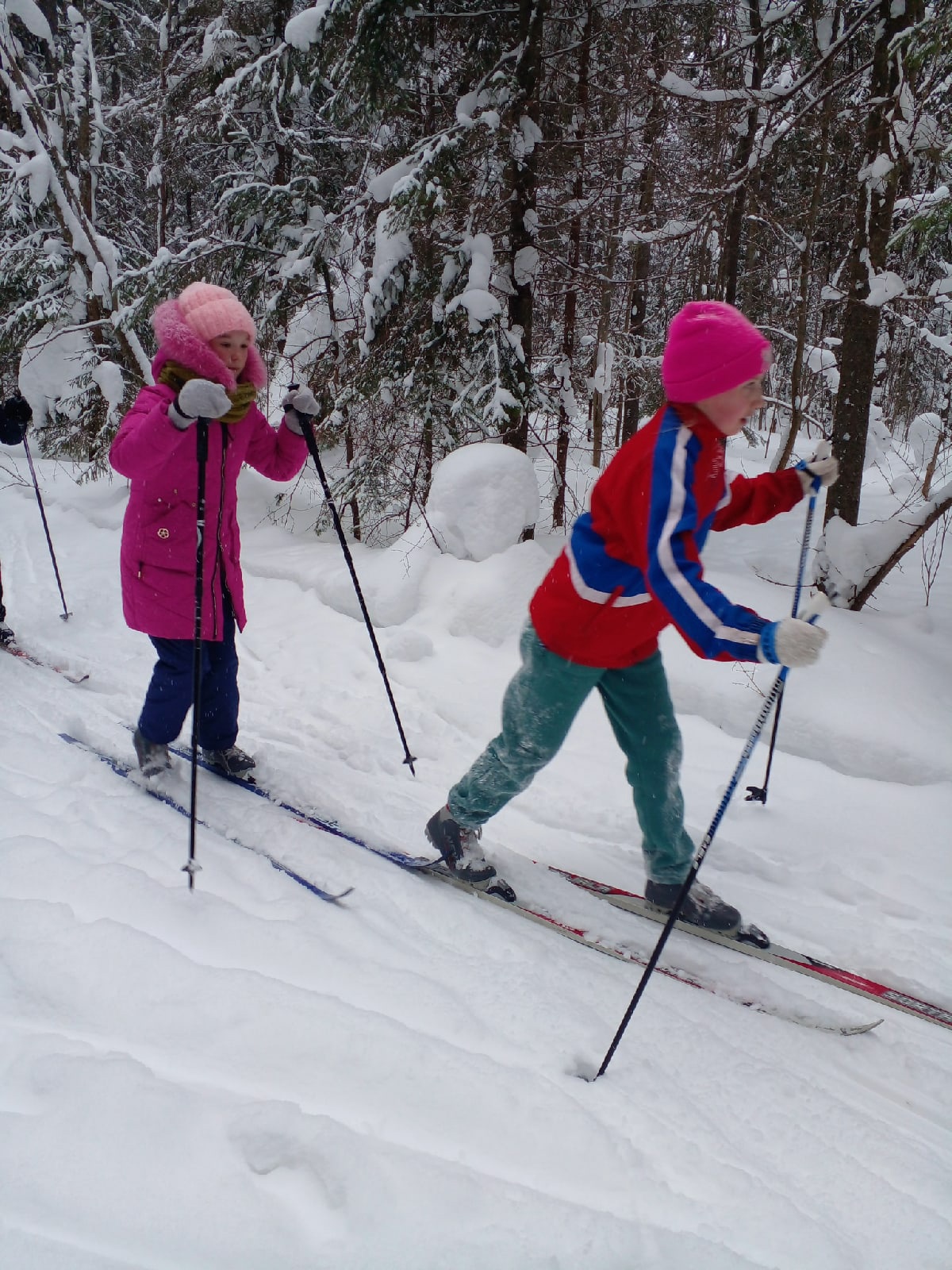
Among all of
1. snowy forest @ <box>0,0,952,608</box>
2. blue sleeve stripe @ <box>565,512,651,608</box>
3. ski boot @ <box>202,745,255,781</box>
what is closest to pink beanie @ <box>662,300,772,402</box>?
blue sleeve stripe @ <box>565,512,651,608</box>

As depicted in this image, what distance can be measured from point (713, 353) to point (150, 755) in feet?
10.1

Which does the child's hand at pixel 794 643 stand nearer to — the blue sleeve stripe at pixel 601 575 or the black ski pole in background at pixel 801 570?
the black ski pole in background at pixel 801 570

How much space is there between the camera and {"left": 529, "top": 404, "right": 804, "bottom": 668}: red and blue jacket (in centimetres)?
207

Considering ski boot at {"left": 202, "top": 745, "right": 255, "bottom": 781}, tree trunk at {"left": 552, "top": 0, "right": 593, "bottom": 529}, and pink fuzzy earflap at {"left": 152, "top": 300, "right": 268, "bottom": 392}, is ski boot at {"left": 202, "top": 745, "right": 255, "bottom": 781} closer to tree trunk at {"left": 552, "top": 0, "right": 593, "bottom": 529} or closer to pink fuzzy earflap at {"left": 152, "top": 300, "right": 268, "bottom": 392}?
pink fuzzy earflap at {"left": 152, "top": 300, "right": 268, "bottom": 392}

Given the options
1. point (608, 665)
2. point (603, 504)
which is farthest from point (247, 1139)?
point (603, 504)

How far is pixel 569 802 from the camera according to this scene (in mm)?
3842

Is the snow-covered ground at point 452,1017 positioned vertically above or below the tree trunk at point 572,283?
below

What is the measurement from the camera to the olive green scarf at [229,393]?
9.66ft

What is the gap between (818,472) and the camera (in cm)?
267

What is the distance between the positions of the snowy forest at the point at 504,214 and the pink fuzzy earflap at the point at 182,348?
159 inches

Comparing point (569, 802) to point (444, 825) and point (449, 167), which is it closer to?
point (444, 825)

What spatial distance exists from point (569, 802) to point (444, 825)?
38.2 inches

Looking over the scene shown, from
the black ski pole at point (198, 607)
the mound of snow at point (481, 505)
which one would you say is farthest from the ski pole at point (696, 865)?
the mound of snow at point (481, 505)

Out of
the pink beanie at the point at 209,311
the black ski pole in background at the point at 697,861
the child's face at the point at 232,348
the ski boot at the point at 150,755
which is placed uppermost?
the pink beanie at the point at 209,311
